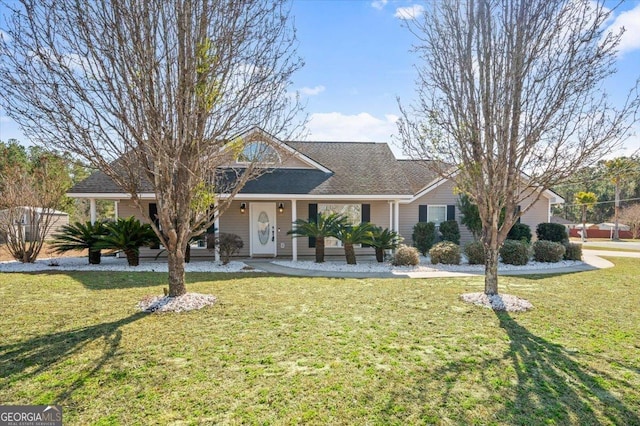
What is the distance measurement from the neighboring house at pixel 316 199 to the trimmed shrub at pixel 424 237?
47.3 inches

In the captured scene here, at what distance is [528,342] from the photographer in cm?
509

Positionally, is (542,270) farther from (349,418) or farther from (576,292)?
(349,418)

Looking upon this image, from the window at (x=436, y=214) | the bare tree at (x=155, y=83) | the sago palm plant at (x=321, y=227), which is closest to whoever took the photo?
the bare tree at (x=155, y=83)

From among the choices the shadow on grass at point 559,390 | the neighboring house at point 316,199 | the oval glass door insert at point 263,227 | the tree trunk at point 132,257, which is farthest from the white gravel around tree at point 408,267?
the shadow on grass at point 559,390

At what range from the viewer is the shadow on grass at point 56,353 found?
3900mm

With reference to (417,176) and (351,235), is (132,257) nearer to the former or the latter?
(351,235)

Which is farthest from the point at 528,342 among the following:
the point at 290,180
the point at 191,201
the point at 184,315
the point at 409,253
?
the point at 290,180

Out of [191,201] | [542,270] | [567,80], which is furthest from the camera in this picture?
[542,270]

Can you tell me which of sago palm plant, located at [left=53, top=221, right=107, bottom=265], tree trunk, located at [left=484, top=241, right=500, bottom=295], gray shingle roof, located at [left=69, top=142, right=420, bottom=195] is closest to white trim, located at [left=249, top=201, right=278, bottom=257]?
gray shingle roof, located at [left=69, top=142, right=420, bottom=195]

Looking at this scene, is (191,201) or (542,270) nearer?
(191,201)

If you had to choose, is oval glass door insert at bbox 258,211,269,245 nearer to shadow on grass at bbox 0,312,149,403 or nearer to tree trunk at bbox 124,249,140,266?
tree trunk at bbox 124,249,140,266

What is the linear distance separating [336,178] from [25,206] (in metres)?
11.1

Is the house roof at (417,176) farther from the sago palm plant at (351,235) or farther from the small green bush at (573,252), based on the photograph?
the small green bush at (573,252)

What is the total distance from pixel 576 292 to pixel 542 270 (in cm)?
363
